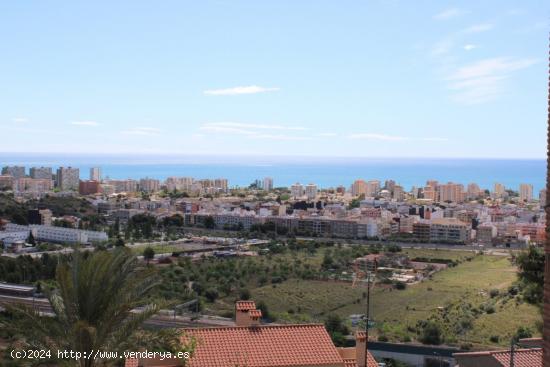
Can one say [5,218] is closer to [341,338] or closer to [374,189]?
[341,338]

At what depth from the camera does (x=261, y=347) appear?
596cm

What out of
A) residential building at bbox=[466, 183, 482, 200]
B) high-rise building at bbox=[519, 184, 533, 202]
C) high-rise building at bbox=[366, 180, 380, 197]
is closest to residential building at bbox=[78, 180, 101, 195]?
high-rise building at bbox=[366, 180, 380, 197]

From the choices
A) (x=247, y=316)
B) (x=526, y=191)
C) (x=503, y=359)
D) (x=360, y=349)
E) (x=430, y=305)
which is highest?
(x=526, y=191)

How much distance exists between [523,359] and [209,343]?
10.4 ft

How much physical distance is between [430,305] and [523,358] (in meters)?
14.3

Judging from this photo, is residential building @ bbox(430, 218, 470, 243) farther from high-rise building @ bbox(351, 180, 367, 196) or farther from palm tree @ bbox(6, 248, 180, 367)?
palm tree @ bbox(6, 248, 180, 367)

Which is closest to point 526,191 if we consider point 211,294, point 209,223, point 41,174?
point 209,223

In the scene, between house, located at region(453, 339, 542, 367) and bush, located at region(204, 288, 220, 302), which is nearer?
house, located at region(453, 339, 542, 367)

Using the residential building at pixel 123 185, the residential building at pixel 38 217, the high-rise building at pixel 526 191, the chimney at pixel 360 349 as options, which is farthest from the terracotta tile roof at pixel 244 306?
the residential building at pixel 123 185

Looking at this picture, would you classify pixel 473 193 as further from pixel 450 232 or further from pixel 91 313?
pixel 91 313

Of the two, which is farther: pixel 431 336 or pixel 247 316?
pixel 431 336

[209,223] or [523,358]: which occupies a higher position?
[523,358]

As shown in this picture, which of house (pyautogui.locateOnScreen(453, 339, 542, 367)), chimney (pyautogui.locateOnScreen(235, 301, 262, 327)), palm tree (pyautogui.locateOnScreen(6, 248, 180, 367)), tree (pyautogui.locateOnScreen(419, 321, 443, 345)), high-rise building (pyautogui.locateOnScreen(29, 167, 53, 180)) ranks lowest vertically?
tree (pyautogui.locateOnScreen(419, 321, 443, 345))

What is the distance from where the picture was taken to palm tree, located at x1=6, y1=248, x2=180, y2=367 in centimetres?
428
